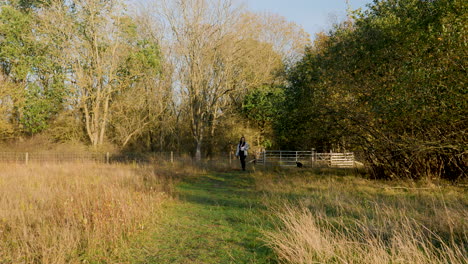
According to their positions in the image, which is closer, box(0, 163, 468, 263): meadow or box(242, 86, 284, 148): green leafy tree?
box(0, 163, 468, 263): meadow

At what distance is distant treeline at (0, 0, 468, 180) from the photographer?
9.38m

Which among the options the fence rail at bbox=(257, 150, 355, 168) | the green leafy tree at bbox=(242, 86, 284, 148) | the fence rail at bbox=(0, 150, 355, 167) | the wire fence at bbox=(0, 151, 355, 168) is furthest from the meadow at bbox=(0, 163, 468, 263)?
the green leafy tree at bbox=(242, 86, 284, 148)

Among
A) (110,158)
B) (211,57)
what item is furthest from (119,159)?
(211,57)

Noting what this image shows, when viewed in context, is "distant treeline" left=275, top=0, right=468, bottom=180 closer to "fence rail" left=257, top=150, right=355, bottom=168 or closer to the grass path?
the grass path

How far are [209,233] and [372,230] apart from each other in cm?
269

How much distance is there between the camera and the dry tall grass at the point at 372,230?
4153 mm

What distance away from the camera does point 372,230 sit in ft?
17.6

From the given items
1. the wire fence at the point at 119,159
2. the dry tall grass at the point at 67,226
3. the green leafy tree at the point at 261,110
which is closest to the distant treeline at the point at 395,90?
the dry tall grass at the point at 67,226

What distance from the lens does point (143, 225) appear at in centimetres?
617

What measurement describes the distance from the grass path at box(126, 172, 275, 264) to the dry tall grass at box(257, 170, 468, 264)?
409 mm

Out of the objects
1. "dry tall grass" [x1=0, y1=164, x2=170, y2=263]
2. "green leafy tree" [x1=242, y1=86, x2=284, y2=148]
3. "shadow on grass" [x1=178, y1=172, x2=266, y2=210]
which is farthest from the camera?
"green leafy tree" [x1=242, y1=86, x2=284, y2=148]

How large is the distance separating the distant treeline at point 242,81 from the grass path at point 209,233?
545cm

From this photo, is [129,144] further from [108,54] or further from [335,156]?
[335,156]

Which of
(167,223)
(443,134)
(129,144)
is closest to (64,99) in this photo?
(129,144)
